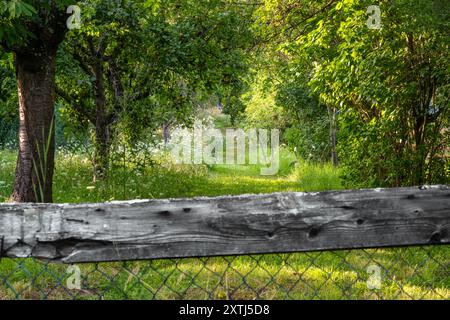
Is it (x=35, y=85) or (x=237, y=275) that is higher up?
(x=35, y=85)

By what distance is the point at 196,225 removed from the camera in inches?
76.1

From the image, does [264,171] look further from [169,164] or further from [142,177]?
[142,177]

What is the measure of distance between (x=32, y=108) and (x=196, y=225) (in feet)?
16.1

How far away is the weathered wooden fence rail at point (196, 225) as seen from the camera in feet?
6.33

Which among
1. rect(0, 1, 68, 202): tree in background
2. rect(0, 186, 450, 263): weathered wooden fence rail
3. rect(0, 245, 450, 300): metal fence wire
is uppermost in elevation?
rect(0, 1, 68, 202): tree in background

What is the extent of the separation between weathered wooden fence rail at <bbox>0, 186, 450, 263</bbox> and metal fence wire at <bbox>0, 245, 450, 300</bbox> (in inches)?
61.1

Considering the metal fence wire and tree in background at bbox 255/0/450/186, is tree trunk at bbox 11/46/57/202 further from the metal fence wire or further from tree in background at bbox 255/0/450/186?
tree in background at bbox 255/0/450/186

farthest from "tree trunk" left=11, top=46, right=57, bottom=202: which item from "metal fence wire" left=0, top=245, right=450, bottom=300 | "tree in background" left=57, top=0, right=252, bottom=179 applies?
"tree in background" left=57, top=0, right=252, bottom=179

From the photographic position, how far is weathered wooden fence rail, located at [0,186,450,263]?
193 cm

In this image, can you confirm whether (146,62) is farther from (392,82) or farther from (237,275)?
Answer: (237,275)

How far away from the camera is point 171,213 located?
6.35 feet

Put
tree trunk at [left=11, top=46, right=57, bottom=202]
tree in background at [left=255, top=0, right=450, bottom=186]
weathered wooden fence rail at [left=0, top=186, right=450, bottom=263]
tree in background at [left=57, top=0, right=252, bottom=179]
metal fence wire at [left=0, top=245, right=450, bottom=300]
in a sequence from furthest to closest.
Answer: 1. tree in background at [left=57, top=0, right=252, bottom=179]
2. tree in background at [left=255, top=0, right=450, bottom=186]
3. tree trunk at [left=11, top=46, right=57, bottom=202]
4. metal fence wire at [left=0, top=245, right=450, bottom=300]
5. weathered wooden fence rail at [left=0, top=186, right=450, bottom=263]

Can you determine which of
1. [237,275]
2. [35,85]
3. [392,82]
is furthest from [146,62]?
[237,275]
